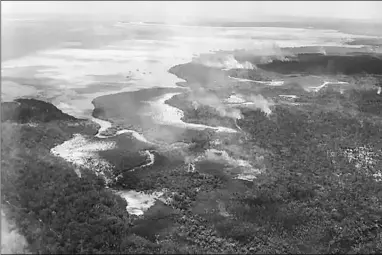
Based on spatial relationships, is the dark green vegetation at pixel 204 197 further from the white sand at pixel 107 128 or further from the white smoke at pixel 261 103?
the white smoke at pixel 261 103

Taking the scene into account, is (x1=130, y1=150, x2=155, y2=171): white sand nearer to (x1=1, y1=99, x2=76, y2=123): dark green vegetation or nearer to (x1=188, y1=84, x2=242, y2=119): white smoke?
(x1=1, y1=99, x2=76, y2=123): dark green vegetation

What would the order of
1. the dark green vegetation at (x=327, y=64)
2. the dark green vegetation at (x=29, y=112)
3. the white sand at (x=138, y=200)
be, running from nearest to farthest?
the white sand at (x=138, y=200) < the dark green vegetation at (x=29, y=112) < the dark green vegetation at (x=327, y=64)

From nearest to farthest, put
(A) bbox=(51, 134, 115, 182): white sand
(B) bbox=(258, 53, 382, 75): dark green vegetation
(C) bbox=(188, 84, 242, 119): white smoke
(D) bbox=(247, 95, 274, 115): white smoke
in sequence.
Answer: (A) bbox=(51, 134, 115, 182): white sand
(C) bbox=(188, 84, 242, 119): white smoke
(D) bbox=(247, 95, 274, 115): white smoke
(B) bbox=(258, 53, 382, 75): dark green vegetation

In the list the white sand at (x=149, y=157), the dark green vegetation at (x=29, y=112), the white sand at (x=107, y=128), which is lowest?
the white sand at (x=149, y=157)

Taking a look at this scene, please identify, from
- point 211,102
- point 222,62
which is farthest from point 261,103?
point 222,62

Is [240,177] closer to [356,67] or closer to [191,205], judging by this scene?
[191,205]

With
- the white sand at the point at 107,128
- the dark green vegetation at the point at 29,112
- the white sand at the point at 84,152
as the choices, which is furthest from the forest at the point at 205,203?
the white sand at the point at 107,128

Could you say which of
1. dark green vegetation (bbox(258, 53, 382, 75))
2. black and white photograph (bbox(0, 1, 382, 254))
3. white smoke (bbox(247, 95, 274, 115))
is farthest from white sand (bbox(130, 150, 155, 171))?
dark green vegetation (bbox(258, 53, 382, 75))

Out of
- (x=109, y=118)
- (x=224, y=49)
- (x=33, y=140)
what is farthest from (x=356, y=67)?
(x=33, y=140)
